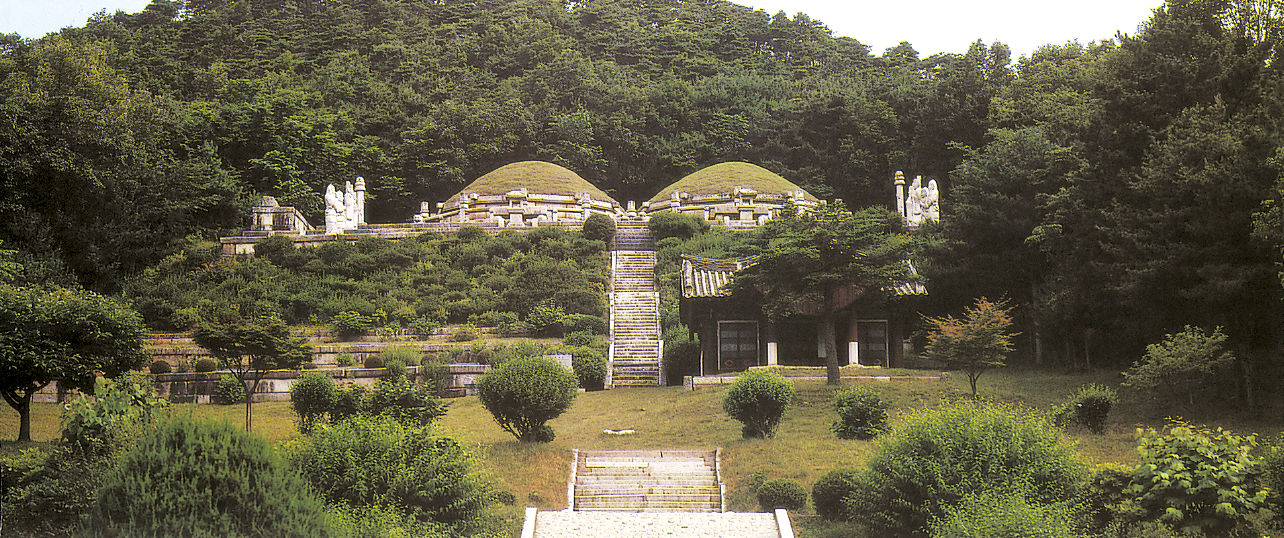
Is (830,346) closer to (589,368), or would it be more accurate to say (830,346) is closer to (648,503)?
(589,368)

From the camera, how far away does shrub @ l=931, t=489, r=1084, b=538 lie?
10336mm

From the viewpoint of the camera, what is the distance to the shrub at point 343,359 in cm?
2211

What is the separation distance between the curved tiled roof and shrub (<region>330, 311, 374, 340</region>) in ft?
66.5

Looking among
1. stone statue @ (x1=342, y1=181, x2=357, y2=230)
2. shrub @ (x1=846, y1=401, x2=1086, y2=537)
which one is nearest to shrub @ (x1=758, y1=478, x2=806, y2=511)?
shrub @ (x1=846, y1=401, x2=1086, y2=537)

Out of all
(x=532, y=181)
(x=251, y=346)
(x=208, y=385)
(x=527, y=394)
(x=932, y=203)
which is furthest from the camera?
(x=532, y=181)

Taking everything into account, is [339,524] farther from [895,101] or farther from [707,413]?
[895,101]

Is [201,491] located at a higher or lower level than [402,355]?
lower

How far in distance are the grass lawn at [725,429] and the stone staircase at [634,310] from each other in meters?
2.09

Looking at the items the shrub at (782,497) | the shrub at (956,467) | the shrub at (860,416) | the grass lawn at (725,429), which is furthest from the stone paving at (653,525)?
the shrub at (860,416)

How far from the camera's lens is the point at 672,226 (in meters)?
35.4

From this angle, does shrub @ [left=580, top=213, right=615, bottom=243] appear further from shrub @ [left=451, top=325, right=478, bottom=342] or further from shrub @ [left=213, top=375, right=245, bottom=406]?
shrub @ [left=213, top=375, right=245, bottom=406]

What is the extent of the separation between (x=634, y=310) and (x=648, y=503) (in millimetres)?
13404

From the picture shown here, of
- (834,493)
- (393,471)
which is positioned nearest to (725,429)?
(834,493)

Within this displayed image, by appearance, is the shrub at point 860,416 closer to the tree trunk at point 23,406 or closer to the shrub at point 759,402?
the shrub at point 759,402
